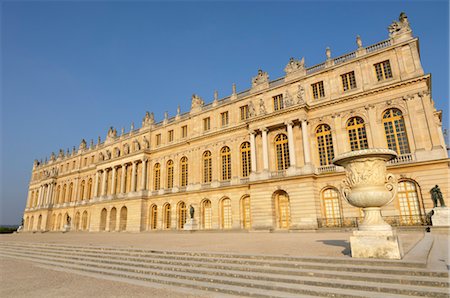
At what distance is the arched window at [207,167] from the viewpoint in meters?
→ 31.2

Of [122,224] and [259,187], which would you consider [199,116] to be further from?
[122,224]

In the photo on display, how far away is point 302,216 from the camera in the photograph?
21.7 meters

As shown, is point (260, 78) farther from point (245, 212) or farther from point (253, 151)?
point (245, 212)

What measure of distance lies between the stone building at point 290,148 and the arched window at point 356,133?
0.08m

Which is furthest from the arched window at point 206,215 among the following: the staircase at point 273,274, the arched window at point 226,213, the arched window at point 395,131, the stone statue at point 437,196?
the stone statue at point 437,196

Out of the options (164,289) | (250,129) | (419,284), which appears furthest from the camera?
(250,129)

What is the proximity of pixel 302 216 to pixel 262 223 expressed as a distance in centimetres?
383

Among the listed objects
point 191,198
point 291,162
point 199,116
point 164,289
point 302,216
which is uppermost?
point 199,116

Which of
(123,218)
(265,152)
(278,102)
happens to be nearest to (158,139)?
(123,218)

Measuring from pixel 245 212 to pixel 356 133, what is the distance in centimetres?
1331

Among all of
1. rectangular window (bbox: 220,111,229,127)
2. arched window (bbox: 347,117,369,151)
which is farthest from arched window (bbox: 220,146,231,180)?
arched window (bbox: 347,117,369,151)

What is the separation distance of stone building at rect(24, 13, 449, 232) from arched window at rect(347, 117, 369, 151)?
0.08 m

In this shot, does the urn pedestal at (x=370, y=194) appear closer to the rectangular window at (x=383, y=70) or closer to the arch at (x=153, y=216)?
the rectangular window at (x=383, y=70)

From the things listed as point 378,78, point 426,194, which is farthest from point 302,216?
point 378,78
